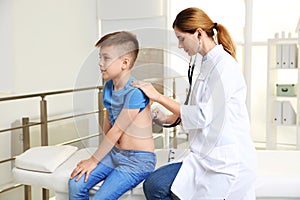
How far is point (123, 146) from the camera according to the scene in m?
1.56

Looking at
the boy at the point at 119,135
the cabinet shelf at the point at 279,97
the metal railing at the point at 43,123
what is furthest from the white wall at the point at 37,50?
the boy at the point at 119,135

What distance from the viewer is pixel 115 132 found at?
60.2 inches

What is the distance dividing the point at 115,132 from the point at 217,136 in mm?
346

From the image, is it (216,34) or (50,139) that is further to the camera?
A: (50,139)

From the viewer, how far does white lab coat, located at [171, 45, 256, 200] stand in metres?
1.42

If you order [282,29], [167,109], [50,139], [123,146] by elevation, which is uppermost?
[282,29]

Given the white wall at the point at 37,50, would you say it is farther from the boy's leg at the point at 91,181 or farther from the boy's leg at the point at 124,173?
the boy's leg at the point at 124,173

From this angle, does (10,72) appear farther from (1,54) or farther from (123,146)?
(123,146)

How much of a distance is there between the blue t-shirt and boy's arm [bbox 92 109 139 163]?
0.07ft

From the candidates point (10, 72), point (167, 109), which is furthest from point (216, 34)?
point (10, 72)

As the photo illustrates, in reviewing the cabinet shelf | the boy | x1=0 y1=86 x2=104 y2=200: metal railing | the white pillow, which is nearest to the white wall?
x1=0 y1=86 x2=104 y2=200: metal railing

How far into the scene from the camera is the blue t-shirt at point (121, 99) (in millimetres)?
1447

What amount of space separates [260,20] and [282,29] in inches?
10.1

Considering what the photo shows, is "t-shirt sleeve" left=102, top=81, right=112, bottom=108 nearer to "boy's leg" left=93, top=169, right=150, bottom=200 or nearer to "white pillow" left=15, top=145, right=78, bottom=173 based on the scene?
"boy's leg" left=93, top=169, right=150, bottom=200
